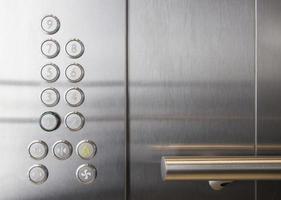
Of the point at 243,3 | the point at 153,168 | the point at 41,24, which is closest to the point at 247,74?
the point at 243,3

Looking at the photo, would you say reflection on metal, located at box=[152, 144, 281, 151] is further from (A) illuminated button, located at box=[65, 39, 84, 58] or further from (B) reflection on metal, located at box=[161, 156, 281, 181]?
(A) illuminated button, located at box=[65, 39, 84, 58]

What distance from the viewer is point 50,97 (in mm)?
519

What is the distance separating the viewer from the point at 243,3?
0.57 meters

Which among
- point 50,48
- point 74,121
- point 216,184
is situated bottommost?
point 216,184

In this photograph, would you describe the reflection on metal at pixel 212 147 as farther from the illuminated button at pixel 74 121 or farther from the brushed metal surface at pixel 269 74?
the illuminated button at pixel 74 121

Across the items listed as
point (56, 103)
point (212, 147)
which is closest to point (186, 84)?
point (212, 147)

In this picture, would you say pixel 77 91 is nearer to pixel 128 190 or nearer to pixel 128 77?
pixel 128 77

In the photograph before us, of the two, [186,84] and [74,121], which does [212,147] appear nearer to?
[186,84]

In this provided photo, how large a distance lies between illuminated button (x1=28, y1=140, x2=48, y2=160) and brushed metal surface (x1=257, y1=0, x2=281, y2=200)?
37cm

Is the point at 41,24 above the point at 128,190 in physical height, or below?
above

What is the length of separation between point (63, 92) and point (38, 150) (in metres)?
0.10

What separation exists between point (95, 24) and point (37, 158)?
240 mm

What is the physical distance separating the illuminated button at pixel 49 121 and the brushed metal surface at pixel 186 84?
125mm

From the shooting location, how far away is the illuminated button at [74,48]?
0.52 meters
